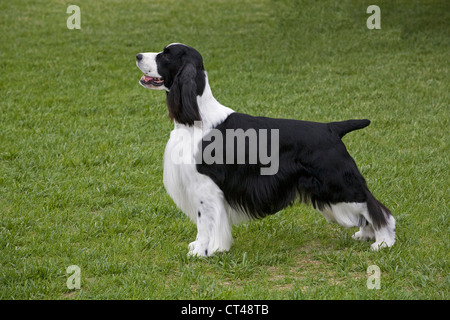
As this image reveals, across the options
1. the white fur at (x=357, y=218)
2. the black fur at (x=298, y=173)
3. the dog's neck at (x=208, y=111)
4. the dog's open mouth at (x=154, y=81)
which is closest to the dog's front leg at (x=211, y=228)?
the black fur at (x=298, y=173)

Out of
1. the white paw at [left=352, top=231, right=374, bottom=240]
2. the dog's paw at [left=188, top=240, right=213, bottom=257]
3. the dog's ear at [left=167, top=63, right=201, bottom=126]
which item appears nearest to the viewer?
the dog's ear at [left=167, top=63, right=201, bottom=126]

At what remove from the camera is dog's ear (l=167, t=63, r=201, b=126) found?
4.37 metres

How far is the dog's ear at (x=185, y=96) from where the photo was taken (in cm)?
437

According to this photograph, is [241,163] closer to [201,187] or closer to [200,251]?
[201,187]

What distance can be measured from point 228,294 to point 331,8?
11.1 meters

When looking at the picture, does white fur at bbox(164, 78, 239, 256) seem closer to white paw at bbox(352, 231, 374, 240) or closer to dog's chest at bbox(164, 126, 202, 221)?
dog's chest at bbox(164, 126, 202, 221)

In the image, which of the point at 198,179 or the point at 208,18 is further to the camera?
the point at 208,18

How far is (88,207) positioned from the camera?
578 cm

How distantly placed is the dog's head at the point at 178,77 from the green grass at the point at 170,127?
116 cm

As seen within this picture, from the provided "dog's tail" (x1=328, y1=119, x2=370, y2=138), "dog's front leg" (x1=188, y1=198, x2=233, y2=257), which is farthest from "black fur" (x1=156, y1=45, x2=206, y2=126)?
"dog's tail" (x1=328, y1=119, x2=370, y2=138)

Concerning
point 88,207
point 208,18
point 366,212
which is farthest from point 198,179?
point 208,18

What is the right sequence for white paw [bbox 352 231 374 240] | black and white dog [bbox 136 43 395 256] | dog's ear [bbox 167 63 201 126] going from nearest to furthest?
dog's ear [bbox 167 63 201 126]
black and white dog [bbox 136 43 395 256]
white paw [bbox 352 231 374 240]

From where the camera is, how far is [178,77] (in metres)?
4.43
